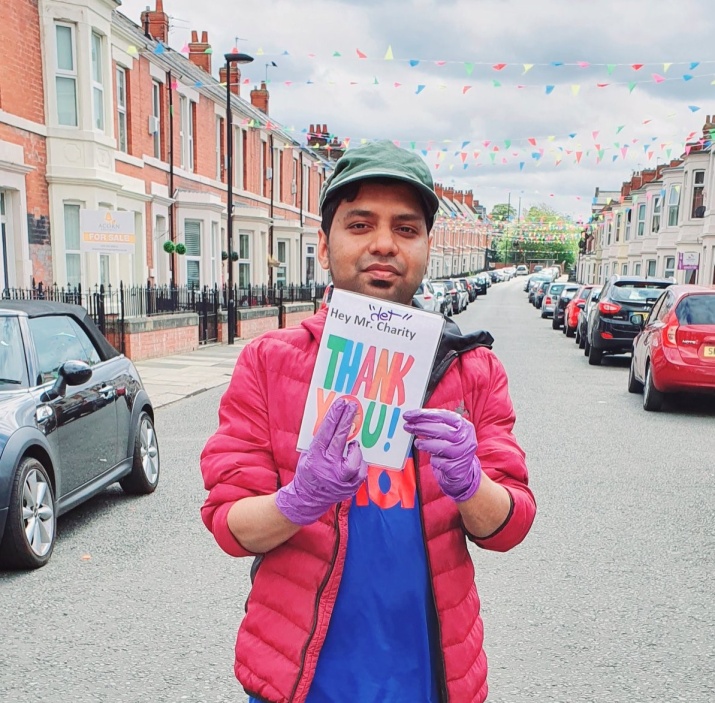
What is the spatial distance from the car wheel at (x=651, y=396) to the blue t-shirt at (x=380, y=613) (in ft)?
29.6

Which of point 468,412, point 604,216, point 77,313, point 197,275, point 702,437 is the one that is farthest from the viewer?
point 604,216

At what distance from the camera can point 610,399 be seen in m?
10.9

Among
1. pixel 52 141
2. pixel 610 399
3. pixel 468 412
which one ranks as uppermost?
pixel 52 141

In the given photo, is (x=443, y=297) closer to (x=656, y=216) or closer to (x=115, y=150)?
(x=115, y=150)

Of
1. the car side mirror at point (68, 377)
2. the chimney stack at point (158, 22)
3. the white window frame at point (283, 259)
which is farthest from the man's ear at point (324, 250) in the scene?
the white window frame at point (283, 259)

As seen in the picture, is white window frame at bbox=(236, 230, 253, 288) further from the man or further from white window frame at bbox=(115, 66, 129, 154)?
the man

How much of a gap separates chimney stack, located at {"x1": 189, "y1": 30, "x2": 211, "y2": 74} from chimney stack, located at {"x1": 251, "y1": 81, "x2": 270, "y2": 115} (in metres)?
5.87

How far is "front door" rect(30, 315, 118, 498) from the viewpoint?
16.2 ft

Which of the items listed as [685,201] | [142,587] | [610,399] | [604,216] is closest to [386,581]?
[142,587]

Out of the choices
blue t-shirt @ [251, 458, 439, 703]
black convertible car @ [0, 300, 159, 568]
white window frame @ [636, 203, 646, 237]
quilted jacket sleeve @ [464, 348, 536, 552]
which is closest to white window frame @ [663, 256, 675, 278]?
white window frame @ [636, 203, 646, 237]

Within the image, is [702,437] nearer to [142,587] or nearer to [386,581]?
[142,587]

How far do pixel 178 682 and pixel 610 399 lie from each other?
9070 mm

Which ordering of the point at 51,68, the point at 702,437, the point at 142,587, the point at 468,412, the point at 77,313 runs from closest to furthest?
the point at 468,412, the point at 142,587, the point at 77,313, the point at 702,437, the point at 51,68

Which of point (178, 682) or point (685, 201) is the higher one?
point (685, 201)
